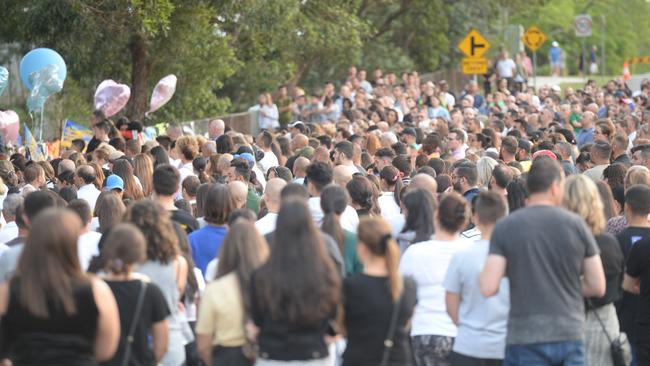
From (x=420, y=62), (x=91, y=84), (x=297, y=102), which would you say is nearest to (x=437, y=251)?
(x=91, y=84)

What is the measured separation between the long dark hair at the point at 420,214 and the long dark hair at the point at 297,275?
191 cm

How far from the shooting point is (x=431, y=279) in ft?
25.2

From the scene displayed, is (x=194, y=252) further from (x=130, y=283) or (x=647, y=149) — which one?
(x=647, y=149)

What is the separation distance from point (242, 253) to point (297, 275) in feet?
1.87

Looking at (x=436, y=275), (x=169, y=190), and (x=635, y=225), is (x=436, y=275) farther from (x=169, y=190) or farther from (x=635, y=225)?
(x=169, y=190)

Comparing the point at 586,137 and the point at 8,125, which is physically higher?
the point at 8,125

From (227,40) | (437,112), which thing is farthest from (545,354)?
(437,112)

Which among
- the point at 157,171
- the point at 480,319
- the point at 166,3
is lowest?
the point at 480,319

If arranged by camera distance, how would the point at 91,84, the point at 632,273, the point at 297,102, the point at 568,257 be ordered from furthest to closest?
the point at 297,102, the point at 91,84, the point at 632,273, the point at 568,257

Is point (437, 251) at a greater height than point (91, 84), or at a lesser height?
lesser

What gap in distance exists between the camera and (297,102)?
89.1 ft

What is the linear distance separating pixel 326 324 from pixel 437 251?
1.45 meters

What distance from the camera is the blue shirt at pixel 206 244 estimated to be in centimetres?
854

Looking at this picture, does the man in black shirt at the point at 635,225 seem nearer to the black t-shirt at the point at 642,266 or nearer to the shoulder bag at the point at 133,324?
the black t-shirt at the point at 642,266
